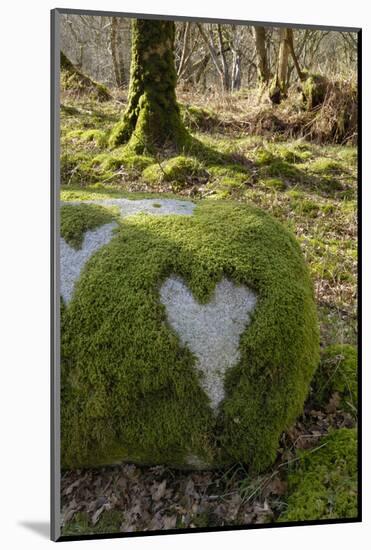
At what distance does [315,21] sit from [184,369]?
8.01 feet

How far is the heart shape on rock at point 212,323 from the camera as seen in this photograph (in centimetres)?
297

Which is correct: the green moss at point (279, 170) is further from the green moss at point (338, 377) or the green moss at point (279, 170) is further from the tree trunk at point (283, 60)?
the green moss at point (338, 377)

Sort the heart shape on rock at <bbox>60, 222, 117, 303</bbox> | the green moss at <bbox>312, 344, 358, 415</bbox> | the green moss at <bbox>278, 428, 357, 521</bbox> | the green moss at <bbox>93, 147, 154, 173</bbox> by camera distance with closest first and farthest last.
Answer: the heart shape on rock at <bbox>60, 222, 117, 303</bbox>
the green moss at <bbox>278, 428, 357, 521</bbox>
the green moss at <bbox>312, 344, 358, 415</bbox>
the green moss at <bbox>93, 147, 154, 173</bbox>

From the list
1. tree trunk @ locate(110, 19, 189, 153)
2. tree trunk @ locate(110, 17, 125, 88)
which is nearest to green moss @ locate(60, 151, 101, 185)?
tree trunk @ locate(110, 19, 189, 153)

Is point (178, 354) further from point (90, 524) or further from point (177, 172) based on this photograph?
point (177, 172)

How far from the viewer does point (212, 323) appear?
9.94 feet

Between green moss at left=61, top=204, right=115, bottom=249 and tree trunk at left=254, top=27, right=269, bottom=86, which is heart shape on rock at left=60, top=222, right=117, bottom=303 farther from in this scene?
tree trunk at left=254, top=27, right=269, bottom=86

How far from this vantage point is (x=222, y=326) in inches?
120

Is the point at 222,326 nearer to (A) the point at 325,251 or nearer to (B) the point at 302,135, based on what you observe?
(A) the point at 325,251

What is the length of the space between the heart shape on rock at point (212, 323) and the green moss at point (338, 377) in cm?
80

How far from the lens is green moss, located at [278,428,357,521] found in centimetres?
332

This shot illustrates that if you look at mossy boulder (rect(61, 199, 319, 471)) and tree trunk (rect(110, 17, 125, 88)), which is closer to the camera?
mossy boulder (rect(61, 199, 319, 471))

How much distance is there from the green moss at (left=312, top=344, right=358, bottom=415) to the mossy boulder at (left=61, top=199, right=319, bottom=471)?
1.39ft

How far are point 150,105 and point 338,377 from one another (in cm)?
215
